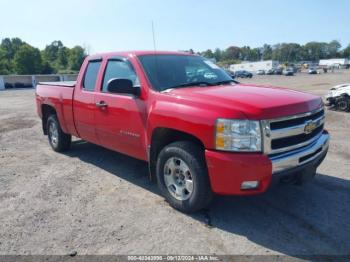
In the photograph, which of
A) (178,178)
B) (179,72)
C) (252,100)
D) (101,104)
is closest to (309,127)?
(252,100)

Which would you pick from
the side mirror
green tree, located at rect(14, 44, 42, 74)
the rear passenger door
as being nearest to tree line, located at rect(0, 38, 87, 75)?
green tree, located at rect(14, 44, 42, 74)

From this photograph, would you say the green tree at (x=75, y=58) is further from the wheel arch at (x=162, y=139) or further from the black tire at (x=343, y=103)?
the wheel arch at (x=162, y=139)

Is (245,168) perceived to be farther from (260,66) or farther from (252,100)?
(260,66)

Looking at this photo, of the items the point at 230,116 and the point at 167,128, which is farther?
the point at 167,128

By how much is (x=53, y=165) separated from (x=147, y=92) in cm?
289

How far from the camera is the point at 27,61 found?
8775 cm

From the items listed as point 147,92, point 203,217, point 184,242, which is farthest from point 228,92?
point 184,242

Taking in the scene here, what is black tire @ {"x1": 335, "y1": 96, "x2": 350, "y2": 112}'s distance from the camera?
12203mm

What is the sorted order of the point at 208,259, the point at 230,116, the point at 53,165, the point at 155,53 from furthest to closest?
the point at 53,165 → the point at 155,53 → the point at 230,116 → the point at 208,259

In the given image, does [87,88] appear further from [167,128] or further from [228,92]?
[228,92]

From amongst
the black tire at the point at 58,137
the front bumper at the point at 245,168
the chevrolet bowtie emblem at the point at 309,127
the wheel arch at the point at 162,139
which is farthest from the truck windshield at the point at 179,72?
the black tire at the point at 58,137

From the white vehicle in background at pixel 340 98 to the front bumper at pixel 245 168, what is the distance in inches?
380

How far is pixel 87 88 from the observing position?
18.9 ft

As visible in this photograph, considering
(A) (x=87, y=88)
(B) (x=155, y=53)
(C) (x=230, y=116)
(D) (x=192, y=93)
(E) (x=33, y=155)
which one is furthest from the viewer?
(E) (x=33, y=155)
